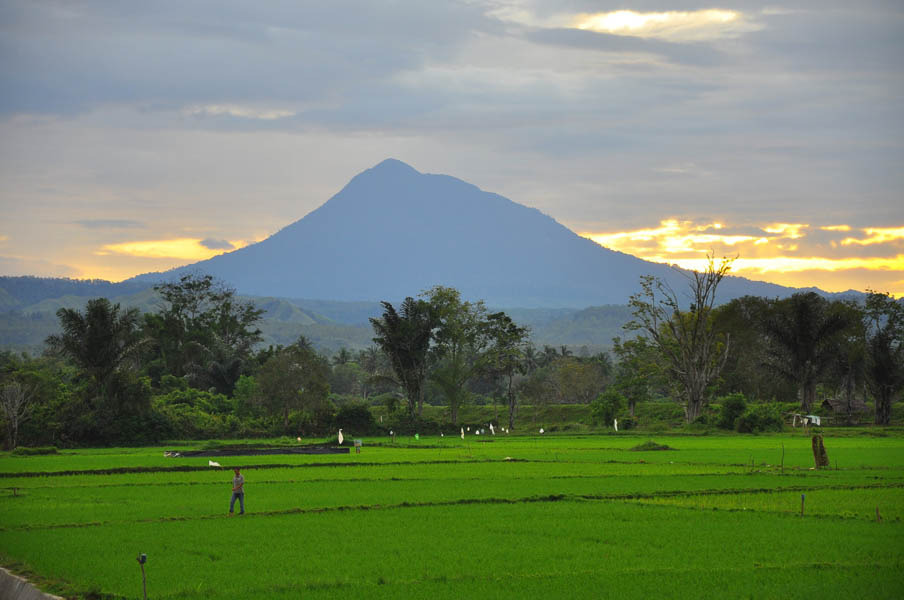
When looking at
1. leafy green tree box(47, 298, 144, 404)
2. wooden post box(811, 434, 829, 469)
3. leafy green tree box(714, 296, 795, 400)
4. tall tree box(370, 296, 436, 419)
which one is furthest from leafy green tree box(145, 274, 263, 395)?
wooden post box(811, 434, 829, 469)

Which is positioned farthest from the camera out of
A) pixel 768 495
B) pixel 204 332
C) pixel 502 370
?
pixel 204 332

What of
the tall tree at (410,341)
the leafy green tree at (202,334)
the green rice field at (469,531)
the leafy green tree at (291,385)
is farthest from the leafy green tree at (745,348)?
the green rice field at (469,531)

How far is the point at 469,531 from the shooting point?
20.9 metres

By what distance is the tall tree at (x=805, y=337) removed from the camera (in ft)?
254

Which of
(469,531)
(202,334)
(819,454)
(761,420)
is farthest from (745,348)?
(469,531)

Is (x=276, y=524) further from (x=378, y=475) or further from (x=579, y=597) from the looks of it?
(x=378, y=475)

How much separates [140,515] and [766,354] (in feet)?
235

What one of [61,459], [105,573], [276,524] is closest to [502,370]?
[61,459]

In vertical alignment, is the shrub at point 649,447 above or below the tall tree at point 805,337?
below

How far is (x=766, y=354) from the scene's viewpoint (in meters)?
84.2

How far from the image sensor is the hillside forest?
193 feet

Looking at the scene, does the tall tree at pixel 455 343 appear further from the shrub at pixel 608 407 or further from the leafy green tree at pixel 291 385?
the leafy green tree at pixel 291 385

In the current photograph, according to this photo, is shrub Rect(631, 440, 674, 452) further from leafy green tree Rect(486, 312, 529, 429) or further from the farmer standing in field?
leafy green tree Rect(486, 312, 529, 429)

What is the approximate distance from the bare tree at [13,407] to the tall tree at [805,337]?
6185 cm
